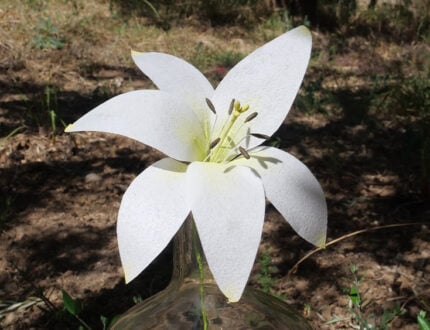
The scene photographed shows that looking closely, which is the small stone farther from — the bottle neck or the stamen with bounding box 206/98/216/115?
the stamen with bounding box 206/98/216/115

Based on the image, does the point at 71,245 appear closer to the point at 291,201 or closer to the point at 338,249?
the point at 338,249

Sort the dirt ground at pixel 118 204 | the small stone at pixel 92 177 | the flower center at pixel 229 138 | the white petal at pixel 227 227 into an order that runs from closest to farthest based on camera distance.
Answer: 1. the white petal at pixel 227 227
2. the flower center at pixel 229 138
3. the dirt ground at pixel 118 204
4. the small stone at pixel 92 177

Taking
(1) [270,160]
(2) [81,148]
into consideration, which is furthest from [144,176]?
(2) [81,148]

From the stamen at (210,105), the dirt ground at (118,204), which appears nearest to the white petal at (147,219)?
the stamen at (210,105)

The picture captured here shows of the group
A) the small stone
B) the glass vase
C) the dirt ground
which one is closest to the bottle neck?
the glass vase

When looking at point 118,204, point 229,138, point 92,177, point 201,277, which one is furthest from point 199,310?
point 92,177

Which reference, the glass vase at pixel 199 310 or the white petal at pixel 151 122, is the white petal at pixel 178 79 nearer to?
the white petal at pixel 151 122
